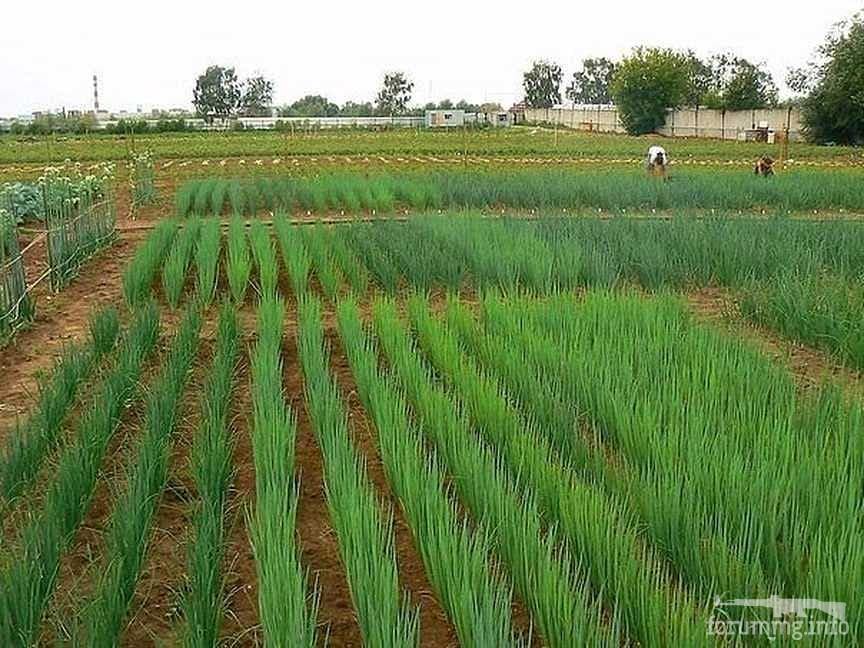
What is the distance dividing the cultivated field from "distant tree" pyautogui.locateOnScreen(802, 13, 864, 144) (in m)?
21.8

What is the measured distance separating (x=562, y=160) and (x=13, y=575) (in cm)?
2152

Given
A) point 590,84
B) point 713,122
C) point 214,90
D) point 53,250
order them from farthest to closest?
1. point 590,84
2. point 214,90
3. point 713,122
4. point 53,250

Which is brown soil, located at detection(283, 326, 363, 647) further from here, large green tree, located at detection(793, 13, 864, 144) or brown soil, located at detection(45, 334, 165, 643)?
large green tree, located at detection(793, 13, 864, 144)

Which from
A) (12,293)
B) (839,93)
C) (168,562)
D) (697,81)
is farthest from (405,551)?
(697,81)

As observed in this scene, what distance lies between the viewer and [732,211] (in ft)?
38.2

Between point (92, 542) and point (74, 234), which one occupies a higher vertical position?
point (74, 234)

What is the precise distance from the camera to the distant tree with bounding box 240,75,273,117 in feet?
206

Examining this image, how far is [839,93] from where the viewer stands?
87.8 feet

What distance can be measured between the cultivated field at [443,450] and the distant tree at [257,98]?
190 feet

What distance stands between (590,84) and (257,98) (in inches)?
1449

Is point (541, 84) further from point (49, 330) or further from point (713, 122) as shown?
point (49, 330)

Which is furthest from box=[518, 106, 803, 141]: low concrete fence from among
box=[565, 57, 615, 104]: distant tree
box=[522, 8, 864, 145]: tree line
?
box=[565, 57, 615, 104]: distant tree

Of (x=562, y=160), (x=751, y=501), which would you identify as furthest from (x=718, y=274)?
(x=562, y=160)

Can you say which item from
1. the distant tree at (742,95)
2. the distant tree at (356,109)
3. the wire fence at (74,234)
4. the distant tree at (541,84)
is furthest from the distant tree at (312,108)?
the wire fence at (74,234)
